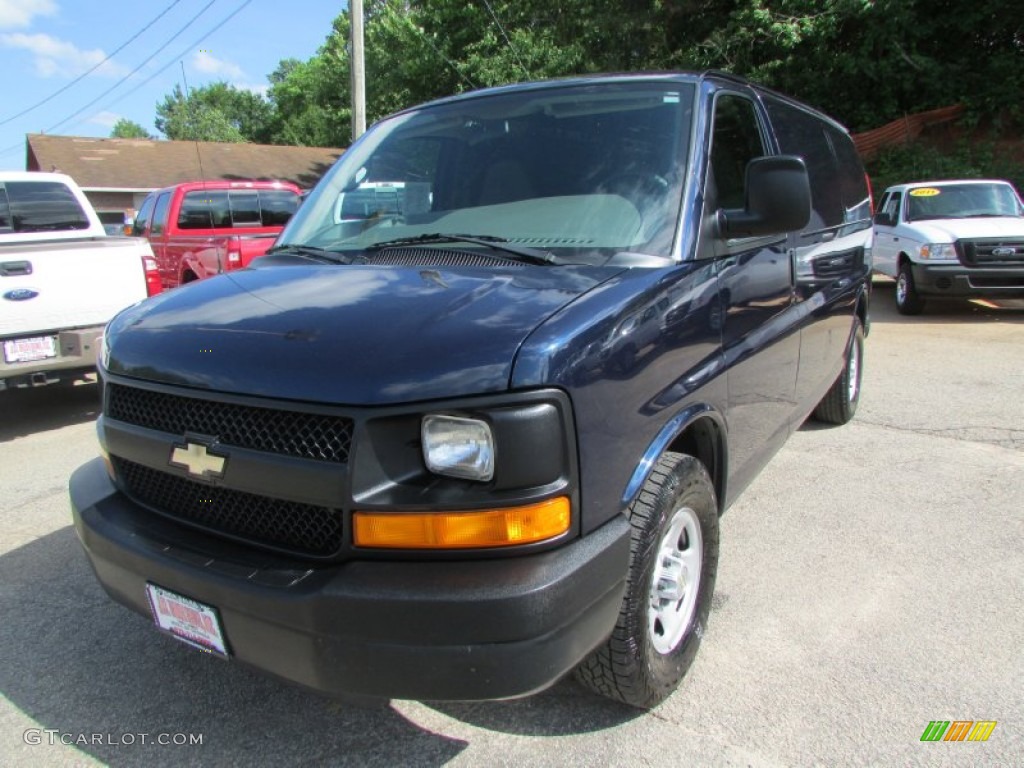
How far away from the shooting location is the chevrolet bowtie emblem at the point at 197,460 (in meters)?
2.03

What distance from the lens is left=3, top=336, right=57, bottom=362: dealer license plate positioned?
17.5 ft

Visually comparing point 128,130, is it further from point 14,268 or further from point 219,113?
point 14,268

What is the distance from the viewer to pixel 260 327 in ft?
7.05

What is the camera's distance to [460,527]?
1805mm

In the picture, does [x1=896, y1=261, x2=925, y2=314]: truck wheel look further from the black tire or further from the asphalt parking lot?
the asphalt parking lot

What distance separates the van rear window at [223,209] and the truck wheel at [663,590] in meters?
9.29

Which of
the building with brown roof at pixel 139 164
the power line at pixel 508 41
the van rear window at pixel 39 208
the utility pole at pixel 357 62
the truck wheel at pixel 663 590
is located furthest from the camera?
the building with brown roof at pixel 139 164

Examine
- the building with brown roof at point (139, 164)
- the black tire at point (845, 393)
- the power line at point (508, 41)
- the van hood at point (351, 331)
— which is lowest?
the black tire at point (845, 393)

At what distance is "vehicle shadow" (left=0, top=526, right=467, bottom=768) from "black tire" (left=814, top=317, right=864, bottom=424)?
3.95m

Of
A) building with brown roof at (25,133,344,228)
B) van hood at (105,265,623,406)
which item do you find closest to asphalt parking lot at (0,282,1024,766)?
van hood at (105,265,623,406)

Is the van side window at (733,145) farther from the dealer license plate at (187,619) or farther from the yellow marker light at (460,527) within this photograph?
the dealer license plate at (187,619)

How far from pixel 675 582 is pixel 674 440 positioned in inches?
18.0

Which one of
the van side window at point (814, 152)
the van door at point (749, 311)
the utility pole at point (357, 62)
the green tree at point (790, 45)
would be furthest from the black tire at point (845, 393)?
the utility pole at point (357, 62)

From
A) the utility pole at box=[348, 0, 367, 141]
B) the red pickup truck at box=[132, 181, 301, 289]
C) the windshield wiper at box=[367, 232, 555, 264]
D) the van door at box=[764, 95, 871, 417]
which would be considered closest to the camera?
the windshield wiper at box=[367, 232, 555, 264]
